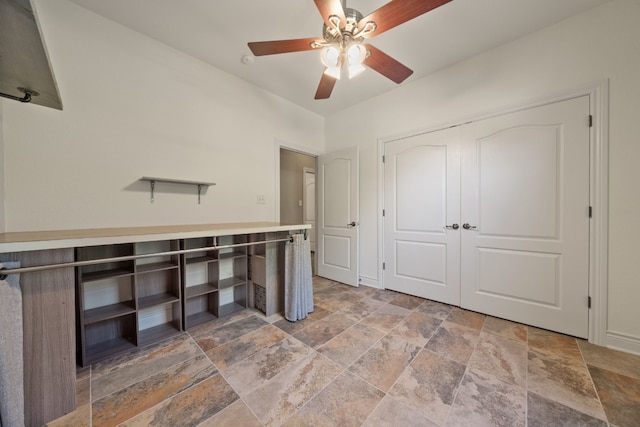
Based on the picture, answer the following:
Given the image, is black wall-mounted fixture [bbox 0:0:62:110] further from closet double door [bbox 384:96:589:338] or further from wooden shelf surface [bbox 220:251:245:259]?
closet double door [bbox 384:96:589:338]

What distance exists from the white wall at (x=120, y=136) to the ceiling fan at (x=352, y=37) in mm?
1193

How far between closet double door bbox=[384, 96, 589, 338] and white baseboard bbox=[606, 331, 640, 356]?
142 mm

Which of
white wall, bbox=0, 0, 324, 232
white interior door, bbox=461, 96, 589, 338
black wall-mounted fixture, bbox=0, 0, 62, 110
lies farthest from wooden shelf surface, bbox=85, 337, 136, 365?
white interior door, bbox=461, 96, 589, 338

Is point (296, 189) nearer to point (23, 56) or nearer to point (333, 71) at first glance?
point (333, 71)

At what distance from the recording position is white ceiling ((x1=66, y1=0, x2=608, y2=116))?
1785mm

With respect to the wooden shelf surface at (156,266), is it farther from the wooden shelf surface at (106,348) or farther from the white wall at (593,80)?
the white wall at (593,80)

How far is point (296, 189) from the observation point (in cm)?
513

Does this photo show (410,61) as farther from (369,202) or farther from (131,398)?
(131,398)

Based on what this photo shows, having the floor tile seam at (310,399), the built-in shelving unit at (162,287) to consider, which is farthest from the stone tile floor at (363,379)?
the built-in shelving unit at (162,287)

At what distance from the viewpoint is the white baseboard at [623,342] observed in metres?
1.71

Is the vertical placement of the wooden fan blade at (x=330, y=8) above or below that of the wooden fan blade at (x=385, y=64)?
above

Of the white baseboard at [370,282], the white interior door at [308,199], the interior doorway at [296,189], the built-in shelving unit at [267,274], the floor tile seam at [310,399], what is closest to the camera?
the floor tile seam at [310,399]

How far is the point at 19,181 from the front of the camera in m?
1.56

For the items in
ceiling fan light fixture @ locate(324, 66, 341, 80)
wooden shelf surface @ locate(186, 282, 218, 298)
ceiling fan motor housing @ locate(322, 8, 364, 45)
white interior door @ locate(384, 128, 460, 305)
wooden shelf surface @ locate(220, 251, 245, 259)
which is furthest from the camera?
white interior door @ locate(384, 128, 460, 305)
